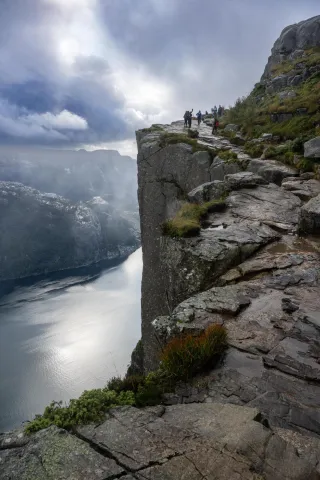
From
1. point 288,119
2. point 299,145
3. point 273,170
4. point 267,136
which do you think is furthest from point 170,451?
point 288,119

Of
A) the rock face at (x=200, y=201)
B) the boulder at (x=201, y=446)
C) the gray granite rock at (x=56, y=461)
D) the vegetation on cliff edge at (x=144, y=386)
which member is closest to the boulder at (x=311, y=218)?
the rock face at (x=200, y=201)

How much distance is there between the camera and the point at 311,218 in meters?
17.2

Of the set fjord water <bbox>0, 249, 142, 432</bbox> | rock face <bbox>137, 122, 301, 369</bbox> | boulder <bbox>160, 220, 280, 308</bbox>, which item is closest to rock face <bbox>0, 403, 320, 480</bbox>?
boulder <bbox>160, 220, 280, 308</bbox>

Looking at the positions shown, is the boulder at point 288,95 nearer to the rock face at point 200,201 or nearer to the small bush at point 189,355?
the rock face at point 200,201

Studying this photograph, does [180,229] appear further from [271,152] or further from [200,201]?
[271,152]

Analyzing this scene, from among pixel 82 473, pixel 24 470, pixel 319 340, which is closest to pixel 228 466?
pixel 82 473

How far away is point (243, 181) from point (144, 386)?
21207 millimetres

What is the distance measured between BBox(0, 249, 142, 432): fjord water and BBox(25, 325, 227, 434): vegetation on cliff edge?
47569 millimetres

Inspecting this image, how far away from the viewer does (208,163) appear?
33781 millimetres

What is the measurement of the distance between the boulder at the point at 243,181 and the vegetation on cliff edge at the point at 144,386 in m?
18.2

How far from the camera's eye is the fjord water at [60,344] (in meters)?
74.3

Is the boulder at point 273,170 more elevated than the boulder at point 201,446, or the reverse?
the boulder at point 273,170

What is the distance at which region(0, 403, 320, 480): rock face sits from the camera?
15.7ft

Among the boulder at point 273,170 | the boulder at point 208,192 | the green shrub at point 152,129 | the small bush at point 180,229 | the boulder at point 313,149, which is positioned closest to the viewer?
the small bush at point 180,229
